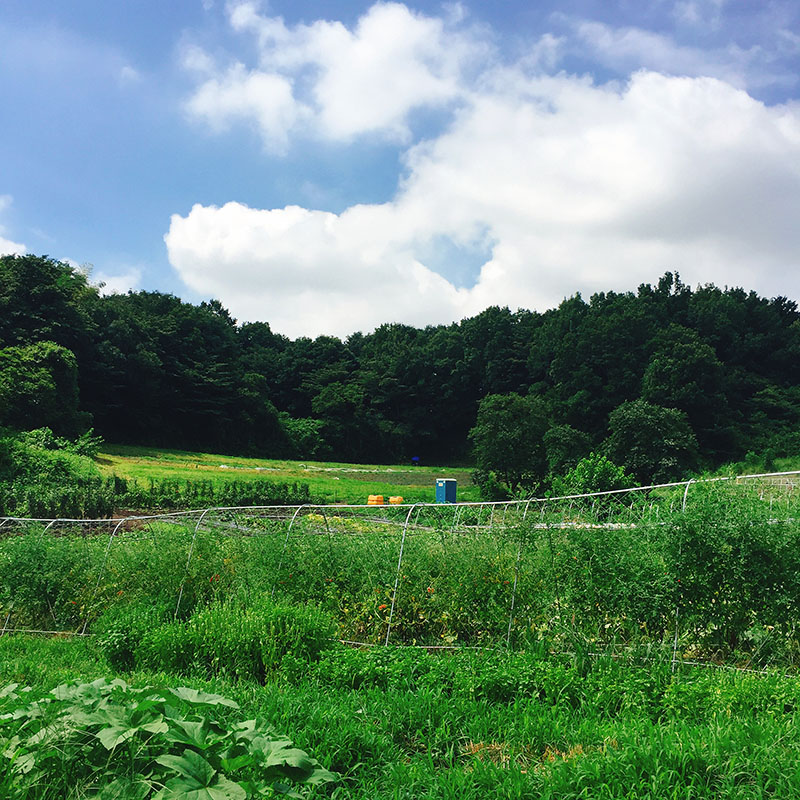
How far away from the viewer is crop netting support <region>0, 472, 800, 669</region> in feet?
16.5

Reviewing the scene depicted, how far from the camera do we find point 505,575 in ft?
20.2

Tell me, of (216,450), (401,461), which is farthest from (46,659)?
(401,461)

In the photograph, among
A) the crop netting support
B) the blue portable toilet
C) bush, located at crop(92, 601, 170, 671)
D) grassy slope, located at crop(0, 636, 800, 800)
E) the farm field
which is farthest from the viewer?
the blue portable toilet

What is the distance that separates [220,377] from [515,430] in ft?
74.7

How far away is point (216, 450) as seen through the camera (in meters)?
43.7

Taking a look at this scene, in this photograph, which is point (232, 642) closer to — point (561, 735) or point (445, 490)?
point (561, 735)

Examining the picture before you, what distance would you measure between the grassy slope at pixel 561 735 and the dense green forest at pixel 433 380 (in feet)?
80.2

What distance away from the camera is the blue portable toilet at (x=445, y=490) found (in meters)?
25.2

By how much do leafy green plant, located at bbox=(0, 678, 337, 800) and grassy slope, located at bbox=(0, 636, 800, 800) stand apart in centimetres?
75

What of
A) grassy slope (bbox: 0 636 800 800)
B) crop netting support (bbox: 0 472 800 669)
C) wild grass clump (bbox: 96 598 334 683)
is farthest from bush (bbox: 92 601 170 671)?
grassy slope (bbox: 0 636 800 800)

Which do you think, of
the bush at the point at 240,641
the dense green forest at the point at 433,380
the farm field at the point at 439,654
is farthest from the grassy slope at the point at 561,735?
the dense green forest at the point at 433,380

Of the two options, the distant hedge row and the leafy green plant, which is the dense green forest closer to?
the distant hedge row

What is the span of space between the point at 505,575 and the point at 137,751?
4.15 meters

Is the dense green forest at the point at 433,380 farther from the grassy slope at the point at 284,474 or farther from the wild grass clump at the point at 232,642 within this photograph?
the wild grass clump at the point at 232,642
